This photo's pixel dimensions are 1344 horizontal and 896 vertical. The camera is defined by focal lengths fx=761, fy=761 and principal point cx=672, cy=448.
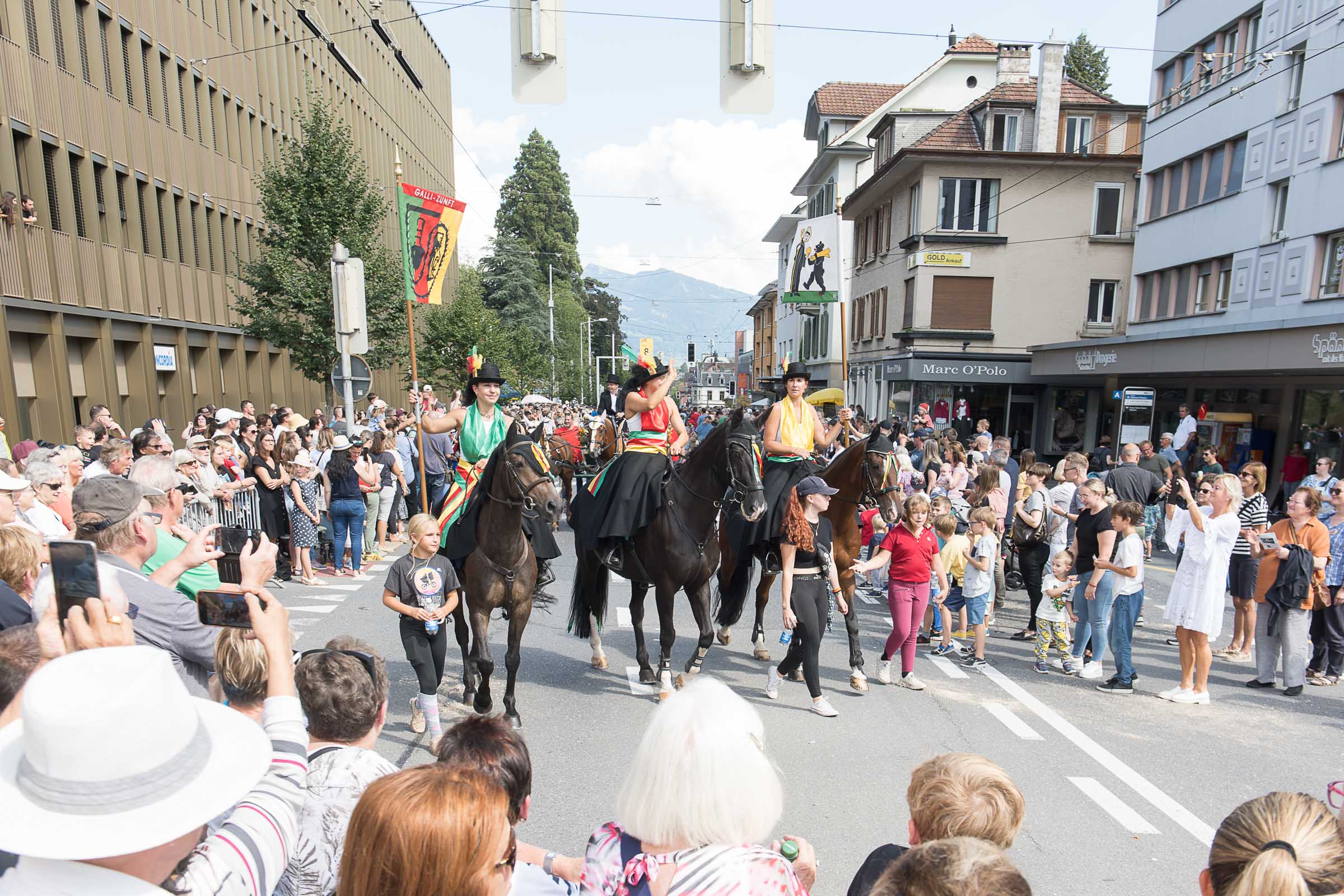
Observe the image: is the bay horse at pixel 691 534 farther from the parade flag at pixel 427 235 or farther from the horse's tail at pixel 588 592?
the parade flag at pixel 427 235

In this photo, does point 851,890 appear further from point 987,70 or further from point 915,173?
point 987,70

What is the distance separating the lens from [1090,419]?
2572 centimetres

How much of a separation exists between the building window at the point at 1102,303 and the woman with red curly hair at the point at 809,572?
2527 cm

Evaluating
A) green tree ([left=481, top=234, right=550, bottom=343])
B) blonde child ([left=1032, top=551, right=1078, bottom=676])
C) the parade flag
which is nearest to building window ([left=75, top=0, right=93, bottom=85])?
the parade flag

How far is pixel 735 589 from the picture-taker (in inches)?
295

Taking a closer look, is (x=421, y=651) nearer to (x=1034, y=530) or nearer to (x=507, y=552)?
(x=507, y=552)

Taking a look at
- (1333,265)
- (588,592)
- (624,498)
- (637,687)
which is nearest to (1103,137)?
(1333,265)

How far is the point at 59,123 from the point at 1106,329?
30220mm

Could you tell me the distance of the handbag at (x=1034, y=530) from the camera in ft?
27.2

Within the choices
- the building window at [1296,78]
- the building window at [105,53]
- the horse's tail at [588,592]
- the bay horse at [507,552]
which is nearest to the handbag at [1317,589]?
the horse's tail at [588,592]

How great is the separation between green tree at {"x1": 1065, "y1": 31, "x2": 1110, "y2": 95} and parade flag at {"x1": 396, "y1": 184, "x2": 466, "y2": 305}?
145 ft

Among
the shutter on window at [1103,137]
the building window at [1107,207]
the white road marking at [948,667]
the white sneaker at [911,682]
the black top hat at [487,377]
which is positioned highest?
the shutter on window at [1103,137]

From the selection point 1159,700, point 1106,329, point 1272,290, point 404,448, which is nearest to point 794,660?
point 1159,700

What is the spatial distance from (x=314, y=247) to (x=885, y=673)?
17.5 m
